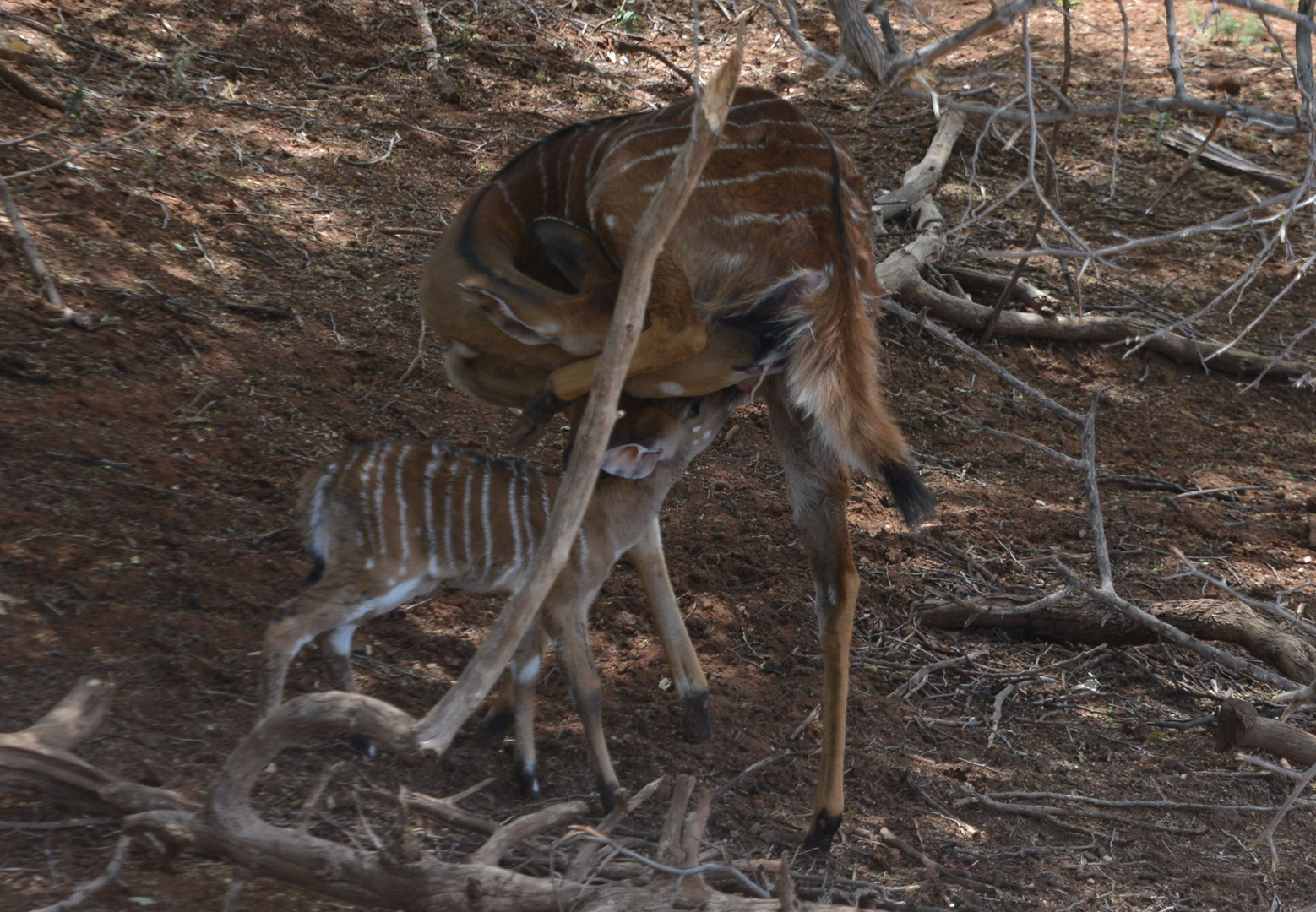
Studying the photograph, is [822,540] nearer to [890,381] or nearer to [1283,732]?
[1283,732]

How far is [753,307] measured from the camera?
342cm

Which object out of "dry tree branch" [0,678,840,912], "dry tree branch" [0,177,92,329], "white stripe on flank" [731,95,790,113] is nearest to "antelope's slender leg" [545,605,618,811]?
"dry tree branch" [0,678,840,912]

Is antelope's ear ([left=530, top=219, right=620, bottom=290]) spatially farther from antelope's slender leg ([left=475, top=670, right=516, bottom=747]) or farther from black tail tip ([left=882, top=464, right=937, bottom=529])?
antelope's slender leg ([left=475, top=670, right=516, bottom=747])

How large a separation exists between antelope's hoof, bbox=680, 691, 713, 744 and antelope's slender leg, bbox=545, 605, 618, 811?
0.43m

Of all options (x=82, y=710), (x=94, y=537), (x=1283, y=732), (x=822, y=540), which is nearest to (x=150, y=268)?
(x=94, y=537)

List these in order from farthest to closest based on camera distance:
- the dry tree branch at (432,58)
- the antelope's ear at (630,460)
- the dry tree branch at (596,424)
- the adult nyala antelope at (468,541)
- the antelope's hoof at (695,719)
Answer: the dry tree branch at (432,58) < the antelope's hoof at (695,719) < the antelope's ear at (630,460) < the adult nyala antelope at (468,541) < the dry tree branch at (596,424)

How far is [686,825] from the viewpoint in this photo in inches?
98.8

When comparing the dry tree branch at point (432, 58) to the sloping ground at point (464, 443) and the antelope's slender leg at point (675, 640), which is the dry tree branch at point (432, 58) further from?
the antelope's slender leg at point (675, 640)

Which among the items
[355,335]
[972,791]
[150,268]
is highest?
[150,268]

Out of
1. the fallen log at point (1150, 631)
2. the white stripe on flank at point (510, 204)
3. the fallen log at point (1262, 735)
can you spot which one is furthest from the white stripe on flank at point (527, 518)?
the fallen log at point (1262, 735)

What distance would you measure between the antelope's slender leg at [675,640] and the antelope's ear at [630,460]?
229mm

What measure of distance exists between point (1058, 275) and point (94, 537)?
522cm

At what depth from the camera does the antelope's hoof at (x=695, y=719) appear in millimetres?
3713

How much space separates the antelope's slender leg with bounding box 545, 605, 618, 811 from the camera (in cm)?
329
